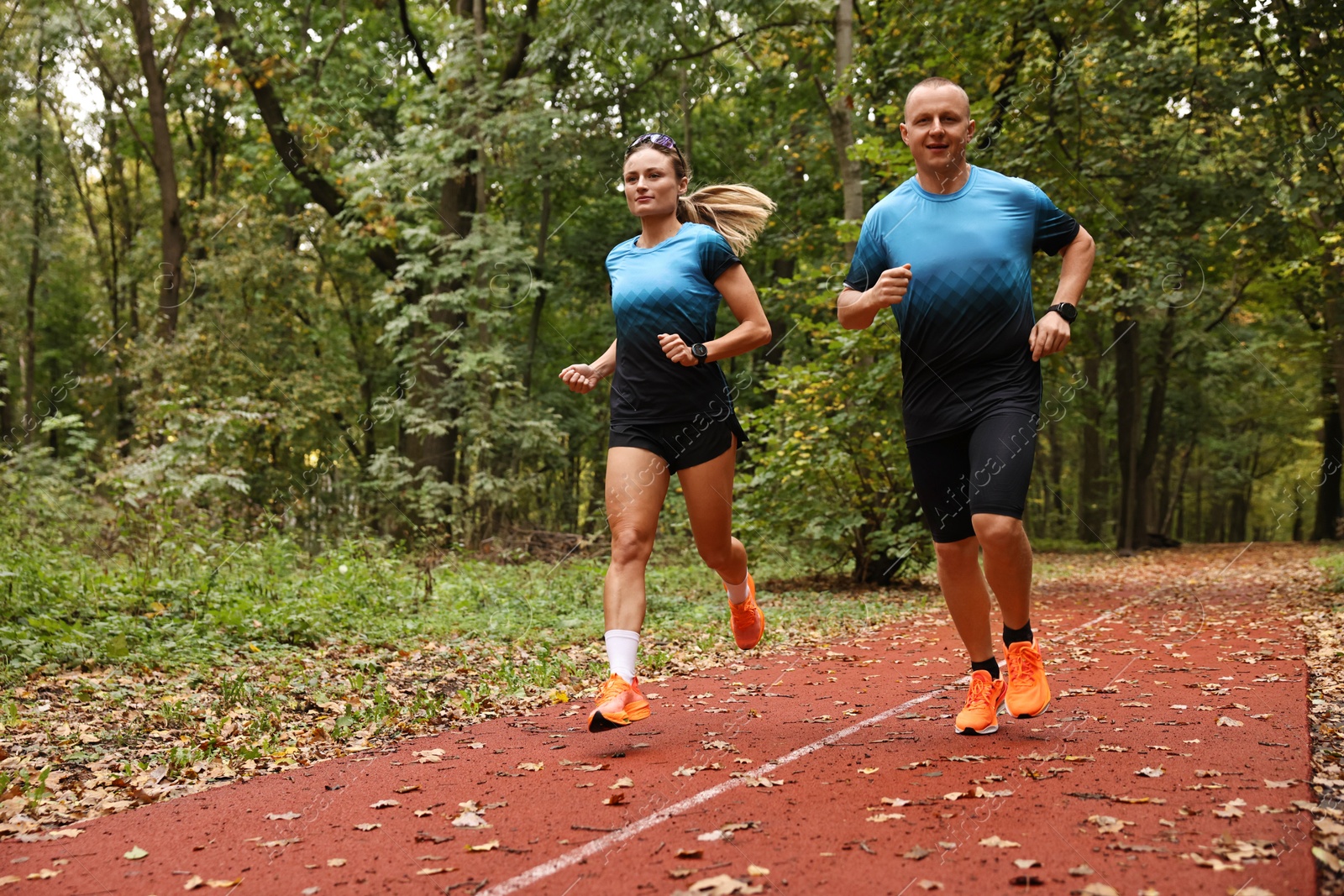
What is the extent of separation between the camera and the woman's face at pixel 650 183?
4.87 m

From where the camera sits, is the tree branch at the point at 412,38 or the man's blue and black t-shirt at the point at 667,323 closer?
the man's blue and black t-shirt at the point at 667,323

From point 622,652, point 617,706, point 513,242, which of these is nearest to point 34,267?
point 513,242

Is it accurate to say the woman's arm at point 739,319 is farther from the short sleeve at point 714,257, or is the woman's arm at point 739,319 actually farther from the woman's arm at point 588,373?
the woman's arm at point 588,373

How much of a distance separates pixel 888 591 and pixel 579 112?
350 inches

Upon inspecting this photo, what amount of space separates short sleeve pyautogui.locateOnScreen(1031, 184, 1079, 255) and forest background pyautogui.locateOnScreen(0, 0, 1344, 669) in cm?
513

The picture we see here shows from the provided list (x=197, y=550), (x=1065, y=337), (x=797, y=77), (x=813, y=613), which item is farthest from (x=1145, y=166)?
(x=197, y=550)

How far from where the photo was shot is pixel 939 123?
14.0ft

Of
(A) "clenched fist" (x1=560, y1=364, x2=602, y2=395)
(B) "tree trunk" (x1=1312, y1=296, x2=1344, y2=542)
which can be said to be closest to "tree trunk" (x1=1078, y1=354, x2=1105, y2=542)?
(B) "tree trunk" (x1=1312, y1=296, x2=1344, y2=542)

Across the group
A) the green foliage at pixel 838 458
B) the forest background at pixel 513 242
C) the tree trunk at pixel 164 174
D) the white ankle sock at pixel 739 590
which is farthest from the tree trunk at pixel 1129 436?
the white ankle sock at pixel 739 590

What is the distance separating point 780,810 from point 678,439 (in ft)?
5.84

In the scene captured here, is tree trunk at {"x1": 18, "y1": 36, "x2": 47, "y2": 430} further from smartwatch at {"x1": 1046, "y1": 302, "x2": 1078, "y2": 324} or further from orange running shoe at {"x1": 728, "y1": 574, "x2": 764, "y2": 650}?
smartwatch at {"x1": 1046, "y1": 302, "x2": 1078, "y2": 324}

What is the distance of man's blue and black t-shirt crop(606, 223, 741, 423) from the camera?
15.5ft

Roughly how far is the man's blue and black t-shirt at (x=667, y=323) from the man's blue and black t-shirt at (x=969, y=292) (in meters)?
0.85

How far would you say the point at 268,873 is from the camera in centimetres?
314
